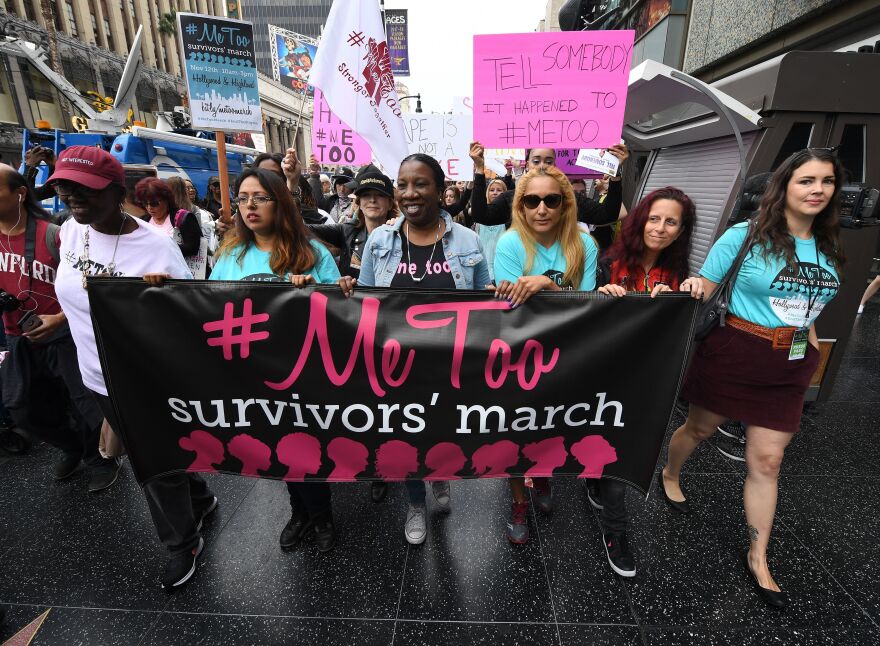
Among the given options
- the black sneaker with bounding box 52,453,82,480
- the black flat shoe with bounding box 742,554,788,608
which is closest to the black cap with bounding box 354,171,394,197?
the black sneaker with bounding box 52,453,82,480

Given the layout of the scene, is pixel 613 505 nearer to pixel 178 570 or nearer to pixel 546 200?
pixel 546 200

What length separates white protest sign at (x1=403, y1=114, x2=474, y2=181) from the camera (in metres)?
5.55

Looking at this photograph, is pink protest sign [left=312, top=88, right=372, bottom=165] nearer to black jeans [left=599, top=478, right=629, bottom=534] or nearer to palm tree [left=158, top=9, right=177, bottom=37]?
black jeans [left=599, top=478, right=629, bottom=534]

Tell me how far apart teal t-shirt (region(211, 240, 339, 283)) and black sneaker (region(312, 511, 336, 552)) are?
127cm

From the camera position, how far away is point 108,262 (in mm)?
2098

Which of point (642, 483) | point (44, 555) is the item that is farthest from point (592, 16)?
point (44, 555)

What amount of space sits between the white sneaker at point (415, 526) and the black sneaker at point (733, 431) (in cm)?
246

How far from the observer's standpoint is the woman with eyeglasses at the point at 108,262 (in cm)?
197

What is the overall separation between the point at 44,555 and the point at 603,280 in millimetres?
3457

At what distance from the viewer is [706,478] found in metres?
3.00

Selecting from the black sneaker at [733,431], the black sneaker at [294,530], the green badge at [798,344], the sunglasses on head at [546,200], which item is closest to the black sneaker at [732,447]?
the black sneaker at [733,431]

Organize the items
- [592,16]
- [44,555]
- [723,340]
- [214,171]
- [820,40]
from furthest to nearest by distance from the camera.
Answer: [214,171], [592,16], [820,40], [44,555], [723,340]

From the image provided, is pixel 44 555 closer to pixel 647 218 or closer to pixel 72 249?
pixel 72 249

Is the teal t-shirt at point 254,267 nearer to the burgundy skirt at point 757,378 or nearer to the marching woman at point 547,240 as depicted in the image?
the marching woman at point 547,240
